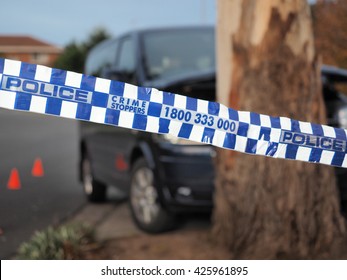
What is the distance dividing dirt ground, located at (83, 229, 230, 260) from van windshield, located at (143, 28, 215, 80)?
1575 mm

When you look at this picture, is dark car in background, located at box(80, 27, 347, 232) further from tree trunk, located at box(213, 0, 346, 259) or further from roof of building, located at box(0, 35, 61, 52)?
roof of building, located at box(0, 35, 61, 52)

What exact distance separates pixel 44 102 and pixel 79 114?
0.19 metres

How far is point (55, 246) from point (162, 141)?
52.3 inches

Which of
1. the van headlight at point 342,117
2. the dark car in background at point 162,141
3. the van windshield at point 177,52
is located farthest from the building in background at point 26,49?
the van headlight at point 342,117

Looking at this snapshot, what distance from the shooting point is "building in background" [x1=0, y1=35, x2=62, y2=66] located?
5.05 m

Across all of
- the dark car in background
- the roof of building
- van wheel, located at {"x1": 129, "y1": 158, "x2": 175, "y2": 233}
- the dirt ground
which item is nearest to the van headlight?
the dark car in background

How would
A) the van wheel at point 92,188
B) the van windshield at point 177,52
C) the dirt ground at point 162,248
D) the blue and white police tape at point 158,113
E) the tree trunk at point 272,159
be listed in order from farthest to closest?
the van wheel at point 92,188, the van windshield at point 177,52, the dirt ground at point 162,248, the tree trunk at point 272,159, the blue and white police tape at point 158,113

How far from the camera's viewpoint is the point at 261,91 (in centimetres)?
462

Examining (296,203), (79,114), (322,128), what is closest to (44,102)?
(79,114)

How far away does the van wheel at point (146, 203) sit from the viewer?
559cm

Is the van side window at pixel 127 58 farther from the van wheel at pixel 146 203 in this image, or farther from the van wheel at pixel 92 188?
the van wheel at pixel 92 188

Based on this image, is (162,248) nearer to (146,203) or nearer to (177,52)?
(146,203)

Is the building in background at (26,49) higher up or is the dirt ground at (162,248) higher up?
the building in background at (26,49)

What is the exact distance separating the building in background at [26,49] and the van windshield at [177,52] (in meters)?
1.03
